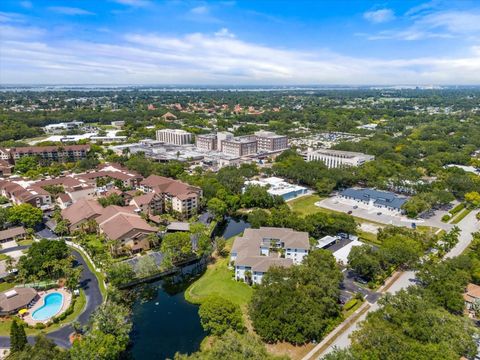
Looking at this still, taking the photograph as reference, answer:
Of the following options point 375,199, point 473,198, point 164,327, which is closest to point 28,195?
point 164,327

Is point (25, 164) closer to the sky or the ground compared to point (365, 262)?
closer to the sky

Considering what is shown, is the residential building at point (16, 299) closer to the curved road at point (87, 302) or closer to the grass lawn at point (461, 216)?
the curved road at point (87, 302)

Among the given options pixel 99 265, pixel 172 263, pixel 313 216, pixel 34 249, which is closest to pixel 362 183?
pixel 313 216

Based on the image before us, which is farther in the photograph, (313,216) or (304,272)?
(313,216)

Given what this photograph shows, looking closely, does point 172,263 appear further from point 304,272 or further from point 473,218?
point 473,218

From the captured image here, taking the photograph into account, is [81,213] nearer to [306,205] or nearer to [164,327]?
[164,327]

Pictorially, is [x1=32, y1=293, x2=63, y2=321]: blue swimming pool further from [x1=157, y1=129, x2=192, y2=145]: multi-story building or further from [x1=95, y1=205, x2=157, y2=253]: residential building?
[x1=157, y1=129, x2=192, y2=145]: multi-story building

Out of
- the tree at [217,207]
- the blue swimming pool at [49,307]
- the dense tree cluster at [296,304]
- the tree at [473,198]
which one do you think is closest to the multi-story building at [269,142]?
the tree at [217,207]
